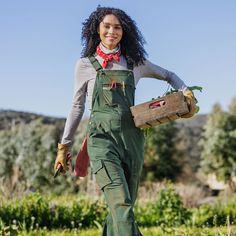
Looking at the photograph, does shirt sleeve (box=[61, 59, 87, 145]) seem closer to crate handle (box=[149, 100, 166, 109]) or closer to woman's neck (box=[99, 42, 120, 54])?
woman's neck (box=[99, 42, 120, 54])

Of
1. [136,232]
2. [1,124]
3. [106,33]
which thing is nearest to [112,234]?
[136,232]

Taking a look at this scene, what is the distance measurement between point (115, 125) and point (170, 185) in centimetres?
719

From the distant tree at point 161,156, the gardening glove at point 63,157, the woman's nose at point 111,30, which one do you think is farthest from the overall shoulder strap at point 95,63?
the distant tree at point 161,156

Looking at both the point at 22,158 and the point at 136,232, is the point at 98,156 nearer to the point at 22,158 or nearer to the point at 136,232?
the point at 136,232

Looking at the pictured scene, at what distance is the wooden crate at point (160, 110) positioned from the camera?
345 cm

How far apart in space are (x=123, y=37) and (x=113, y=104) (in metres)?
0.64

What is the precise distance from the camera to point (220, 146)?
3350 cm

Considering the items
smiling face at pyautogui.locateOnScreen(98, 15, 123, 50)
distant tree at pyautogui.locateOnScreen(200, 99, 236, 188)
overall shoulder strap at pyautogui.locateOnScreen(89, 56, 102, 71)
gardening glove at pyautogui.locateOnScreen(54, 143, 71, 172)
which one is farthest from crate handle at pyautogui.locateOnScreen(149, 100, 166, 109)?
distant tree at pyautogui.locateOnScreen(200, 99, 236, 188)

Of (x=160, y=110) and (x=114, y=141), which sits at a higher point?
(x=160, y=110)

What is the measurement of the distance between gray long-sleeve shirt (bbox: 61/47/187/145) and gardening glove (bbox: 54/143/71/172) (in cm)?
4

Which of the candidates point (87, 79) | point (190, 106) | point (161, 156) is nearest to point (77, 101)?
point (87, 79)

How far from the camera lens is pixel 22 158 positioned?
2862 cm

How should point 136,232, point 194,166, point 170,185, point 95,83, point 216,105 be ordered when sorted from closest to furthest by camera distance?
point 136,232, point 95,83, point 170,185, point 216,105, point 194,166

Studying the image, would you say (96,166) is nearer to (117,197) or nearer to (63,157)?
(117,197)
